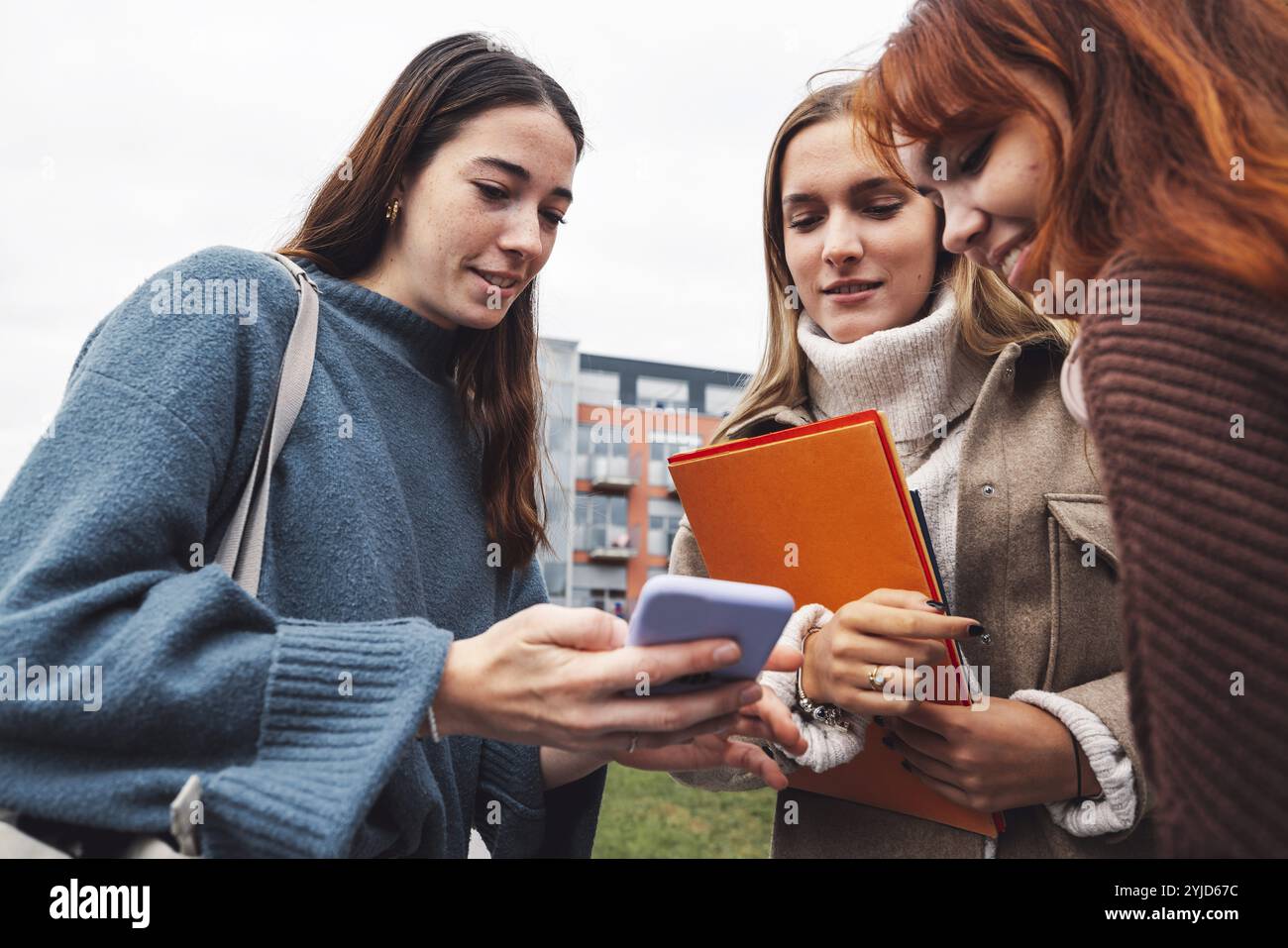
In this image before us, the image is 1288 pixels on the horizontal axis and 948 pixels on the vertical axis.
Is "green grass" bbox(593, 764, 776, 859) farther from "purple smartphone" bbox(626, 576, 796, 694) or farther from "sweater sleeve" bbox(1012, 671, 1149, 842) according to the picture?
"purple smartphone" bbox(626, 576, 796, 694)

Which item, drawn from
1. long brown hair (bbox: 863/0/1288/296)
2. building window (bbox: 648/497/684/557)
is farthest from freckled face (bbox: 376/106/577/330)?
building window (bbox: 648/497/684/557)

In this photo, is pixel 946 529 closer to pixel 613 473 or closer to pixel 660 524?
pixel 660 524

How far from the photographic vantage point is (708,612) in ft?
3.77

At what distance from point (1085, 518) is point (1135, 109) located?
2.51ft

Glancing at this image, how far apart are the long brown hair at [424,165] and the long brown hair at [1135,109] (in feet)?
2.86

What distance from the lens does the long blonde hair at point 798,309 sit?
1.98 meters

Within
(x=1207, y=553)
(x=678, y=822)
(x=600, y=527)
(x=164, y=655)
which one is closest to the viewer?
(x=1207, y=553)

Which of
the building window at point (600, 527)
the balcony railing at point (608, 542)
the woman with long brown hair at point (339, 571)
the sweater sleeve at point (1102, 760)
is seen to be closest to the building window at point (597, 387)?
the building window at point (600, 527)

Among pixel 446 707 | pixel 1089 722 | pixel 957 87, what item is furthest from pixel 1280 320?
pixel 446 707

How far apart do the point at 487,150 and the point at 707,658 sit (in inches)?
48.0

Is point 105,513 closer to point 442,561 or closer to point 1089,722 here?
point 442,561

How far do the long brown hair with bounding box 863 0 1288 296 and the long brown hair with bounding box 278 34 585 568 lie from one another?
87 centimetres

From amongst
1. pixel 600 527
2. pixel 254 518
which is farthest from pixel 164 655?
pixel 600 527

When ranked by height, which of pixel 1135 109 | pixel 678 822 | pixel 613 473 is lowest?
pixel 678 822
